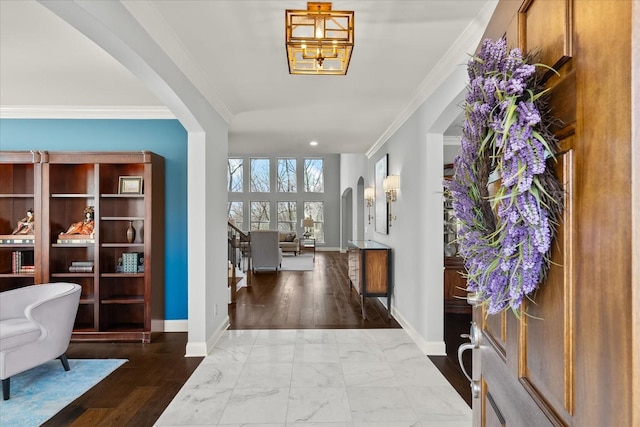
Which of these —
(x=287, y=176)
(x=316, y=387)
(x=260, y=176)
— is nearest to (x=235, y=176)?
(x=260, y=176)

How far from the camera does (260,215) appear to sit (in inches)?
538

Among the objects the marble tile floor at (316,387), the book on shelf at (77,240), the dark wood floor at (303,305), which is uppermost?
the book on shelf at (77,240)

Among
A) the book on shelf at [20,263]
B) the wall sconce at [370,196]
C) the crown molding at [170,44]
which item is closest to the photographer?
the crown molding at [170,44]

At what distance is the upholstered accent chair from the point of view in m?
8.48

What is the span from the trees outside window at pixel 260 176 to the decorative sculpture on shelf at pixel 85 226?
31.1ft

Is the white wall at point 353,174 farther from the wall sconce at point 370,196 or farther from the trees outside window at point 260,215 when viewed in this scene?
the trees outside window at point 260,215

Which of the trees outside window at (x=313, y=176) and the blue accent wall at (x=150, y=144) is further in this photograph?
the trees outside window at (x=313, y=176)

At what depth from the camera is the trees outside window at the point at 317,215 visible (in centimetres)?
1380

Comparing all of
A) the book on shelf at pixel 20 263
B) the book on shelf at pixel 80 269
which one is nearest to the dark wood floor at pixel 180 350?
the book on shelf at pixel 80 269

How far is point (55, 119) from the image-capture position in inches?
168

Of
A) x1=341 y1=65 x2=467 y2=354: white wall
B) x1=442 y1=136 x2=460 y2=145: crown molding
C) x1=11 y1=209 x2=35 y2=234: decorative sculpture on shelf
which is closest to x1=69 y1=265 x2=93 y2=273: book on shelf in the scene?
x1=11 y1=209 x2=35 y2=234: decorative sculpture on shelf

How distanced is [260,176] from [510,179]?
13.3 metres

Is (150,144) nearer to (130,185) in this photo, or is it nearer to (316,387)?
(130,185)

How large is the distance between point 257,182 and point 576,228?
1340 cm
